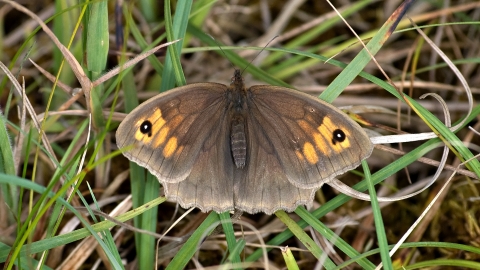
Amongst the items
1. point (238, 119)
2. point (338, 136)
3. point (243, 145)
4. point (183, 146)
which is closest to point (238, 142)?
point (243, 145)

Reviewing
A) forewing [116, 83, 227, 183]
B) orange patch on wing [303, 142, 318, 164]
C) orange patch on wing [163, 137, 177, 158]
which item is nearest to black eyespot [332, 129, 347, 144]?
orange patch on wing [303, 142, 318, 164]

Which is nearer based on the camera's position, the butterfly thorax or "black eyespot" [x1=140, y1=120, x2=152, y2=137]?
"black eyespot" [x1=140, y1=120, x2=152, y2=137]

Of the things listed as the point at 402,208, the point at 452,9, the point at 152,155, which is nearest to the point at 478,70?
the point at 452,9

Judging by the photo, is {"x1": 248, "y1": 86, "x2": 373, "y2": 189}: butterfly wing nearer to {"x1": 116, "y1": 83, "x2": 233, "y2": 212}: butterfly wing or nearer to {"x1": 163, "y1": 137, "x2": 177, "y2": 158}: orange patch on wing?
{"x1": 116, "y1": 83, "x2": 233, "y2": 212}: butterfly wing

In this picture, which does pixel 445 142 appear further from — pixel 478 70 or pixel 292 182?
pixel 478 70

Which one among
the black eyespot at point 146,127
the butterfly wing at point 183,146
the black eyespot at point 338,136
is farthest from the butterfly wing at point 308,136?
the black eyespot at point 146,127

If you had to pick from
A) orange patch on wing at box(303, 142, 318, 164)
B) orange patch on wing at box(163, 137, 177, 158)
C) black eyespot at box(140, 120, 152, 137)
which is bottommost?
orange patch on wing at box(303, 142, 318, 164)

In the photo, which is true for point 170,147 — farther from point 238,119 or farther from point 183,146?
point 238,119
